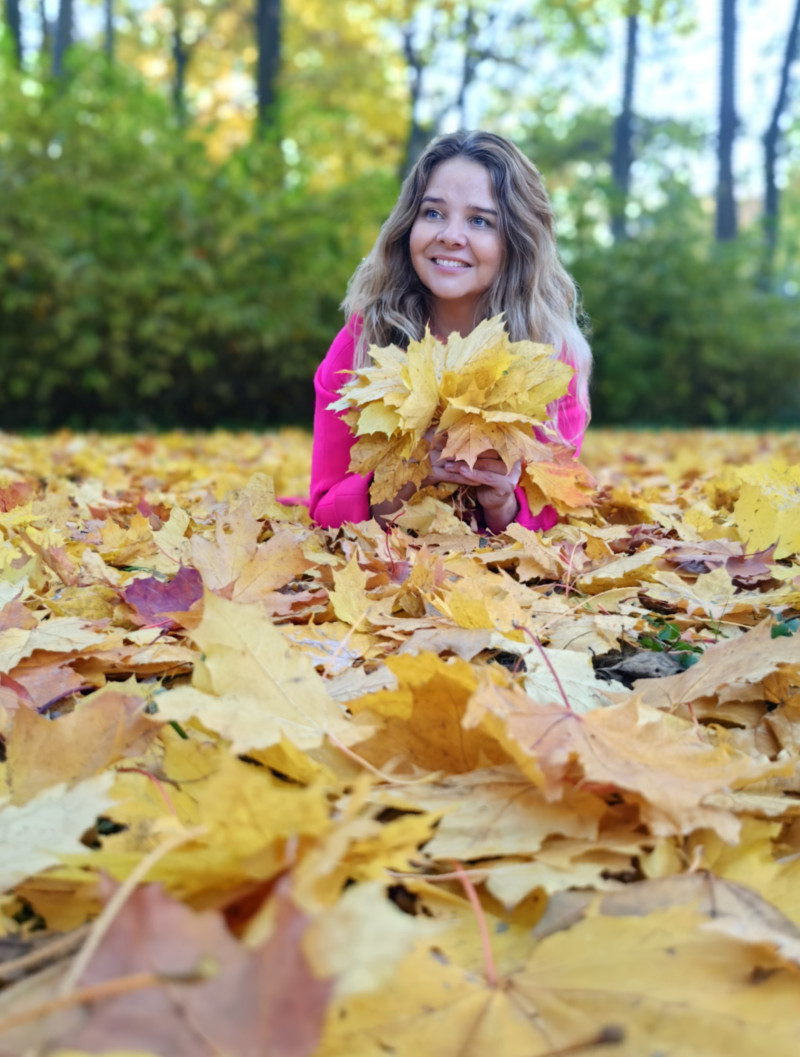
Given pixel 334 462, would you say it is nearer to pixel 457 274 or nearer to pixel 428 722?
pixel 457 274

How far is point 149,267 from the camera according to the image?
8812mm

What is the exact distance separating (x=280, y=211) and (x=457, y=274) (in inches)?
312

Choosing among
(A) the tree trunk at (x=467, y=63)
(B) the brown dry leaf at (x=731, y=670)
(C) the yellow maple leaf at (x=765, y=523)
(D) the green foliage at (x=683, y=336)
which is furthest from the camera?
(A) the tree trunk at (x=467, y=63)

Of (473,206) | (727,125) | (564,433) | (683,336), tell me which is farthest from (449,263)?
(727,125)

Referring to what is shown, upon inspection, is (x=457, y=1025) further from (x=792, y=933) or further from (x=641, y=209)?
(x=641, y=209)

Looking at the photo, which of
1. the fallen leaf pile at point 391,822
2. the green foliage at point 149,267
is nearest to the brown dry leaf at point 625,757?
the fallen leaf pile at point 391,822

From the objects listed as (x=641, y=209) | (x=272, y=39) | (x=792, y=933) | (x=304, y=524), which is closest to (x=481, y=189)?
(x=304, y=524)

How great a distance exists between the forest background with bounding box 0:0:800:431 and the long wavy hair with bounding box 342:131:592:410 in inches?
262

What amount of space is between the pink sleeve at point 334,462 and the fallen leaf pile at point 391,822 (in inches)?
28.0

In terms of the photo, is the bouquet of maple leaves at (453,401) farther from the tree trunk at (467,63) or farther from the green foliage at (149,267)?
the tree trunk at (467,63)

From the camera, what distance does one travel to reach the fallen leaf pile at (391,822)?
0.54 metres

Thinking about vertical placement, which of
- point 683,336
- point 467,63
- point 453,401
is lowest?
point 453,401

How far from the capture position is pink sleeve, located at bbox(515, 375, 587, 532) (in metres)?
2.03

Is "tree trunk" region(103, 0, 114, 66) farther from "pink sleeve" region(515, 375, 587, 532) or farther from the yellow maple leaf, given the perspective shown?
the yellow maple leaf
